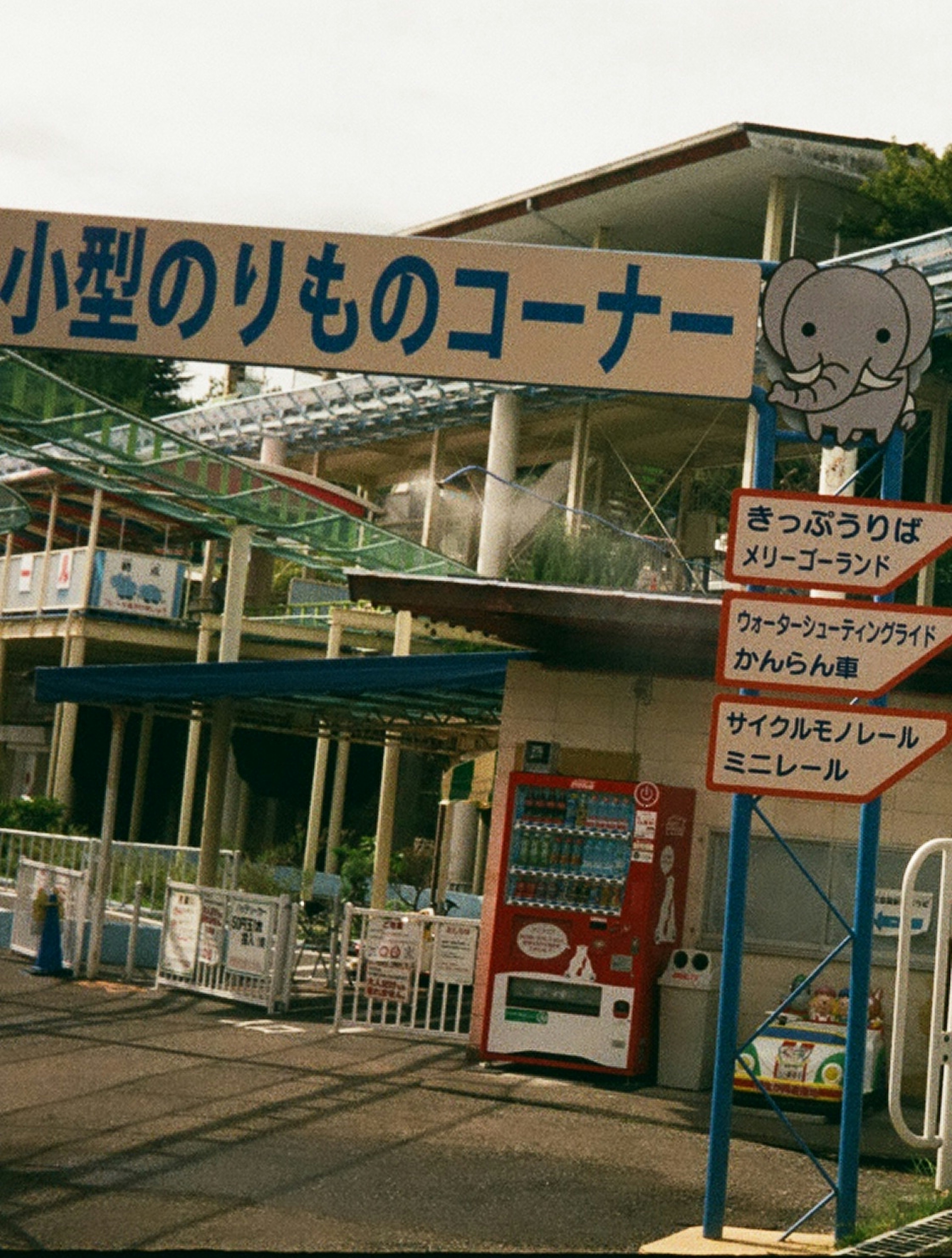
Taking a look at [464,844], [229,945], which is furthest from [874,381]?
[464,844]

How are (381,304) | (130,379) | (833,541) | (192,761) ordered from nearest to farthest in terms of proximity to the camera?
(833,541) → (381,304) → (192,761) → (130,379)

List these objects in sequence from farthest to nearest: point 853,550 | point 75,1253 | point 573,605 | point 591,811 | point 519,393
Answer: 1. point 519,393
2. point 591,811
3. point 573,605
4. point 853,550
5. point 75,1253

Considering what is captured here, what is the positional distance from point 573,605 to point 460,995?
13.8ft

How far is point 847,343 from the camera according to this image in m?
8.41

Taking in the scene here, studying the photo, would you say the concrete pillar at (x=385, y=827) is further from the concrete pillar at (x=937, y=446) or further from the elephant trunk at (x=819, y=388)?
the concrete pillar at (x=937, y=446)

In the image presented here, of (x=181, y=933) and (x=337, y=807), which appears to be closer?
(x=181, y=933)

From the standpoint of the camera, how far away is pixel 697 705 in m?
13.8

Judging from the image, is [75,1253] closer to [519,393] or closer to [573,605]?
[573,605]

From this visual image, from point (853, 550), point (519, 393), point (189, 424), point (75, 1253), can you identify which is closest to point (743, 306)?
point (853, 550)

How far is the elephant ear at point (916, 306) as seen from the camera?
8.32 meters

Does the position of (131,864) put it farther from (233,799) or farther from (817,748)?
(817,748)

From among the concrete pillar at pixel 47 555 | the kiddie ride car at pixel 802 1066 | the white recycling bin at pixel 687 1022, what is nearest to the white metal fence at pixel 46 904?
the white recycling bin at pixel 687 1022

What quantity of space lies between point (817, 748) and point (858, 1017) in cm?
149

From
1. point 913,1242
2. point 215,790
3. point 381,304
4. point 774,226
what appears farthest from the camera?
point 774,226
